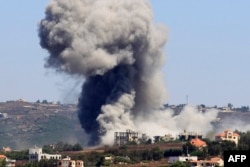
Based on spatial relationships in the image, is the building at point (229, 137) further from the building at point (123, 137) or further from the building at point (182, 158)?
the building at point (182, 158)

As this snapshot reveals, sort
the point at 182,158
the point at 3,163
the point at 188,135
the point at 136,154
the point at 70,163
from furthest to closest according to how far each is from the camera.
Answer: the point at 188,135
the point at 136,154
the point at 3,163
the point at 182,158
the point at 70,163

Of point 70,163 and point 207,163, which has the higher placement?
point 70,163

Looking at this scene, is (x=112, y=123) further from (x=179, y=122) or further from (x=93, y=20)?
(x=179, y=122)

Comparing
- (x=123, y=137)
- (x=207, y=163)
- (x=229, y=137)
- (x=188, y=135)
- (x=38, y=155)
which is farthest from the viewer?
(x=188, y=135)

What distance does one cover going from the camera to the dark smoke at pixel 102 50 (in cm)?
12469

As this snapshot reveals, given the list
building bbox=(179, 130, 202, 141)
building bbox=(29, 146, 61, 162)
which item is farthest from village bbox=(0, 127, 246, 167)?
building bbox=(179, 130, 202, 141)

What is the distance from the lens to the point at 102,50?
4978 inches

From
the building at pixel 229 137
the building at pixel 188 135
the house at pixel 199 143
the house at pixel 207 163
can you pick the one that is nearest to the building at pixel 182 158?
the house at pixel 207 163

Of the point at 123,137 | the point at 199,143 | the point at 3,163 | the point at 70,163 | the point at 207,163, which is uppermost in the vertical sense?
the point at 123,137

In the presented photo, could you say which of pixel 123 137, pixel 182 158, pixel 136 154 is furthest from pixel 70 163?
pixel 123 137

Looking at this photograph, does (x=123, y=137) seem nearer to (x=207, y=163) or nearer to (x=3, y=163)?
(x=3, y=163)

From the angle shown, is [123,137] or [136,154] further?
[123,137]

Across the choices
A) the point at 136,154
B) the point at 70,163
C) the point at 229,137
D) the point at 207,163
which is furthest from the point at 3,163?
the point at 229,137

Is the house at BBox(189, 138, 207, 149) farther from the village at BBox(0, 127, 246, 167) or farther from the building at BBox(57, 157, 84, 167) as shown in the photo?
the building at BBox(57, 157, 84, 167)
